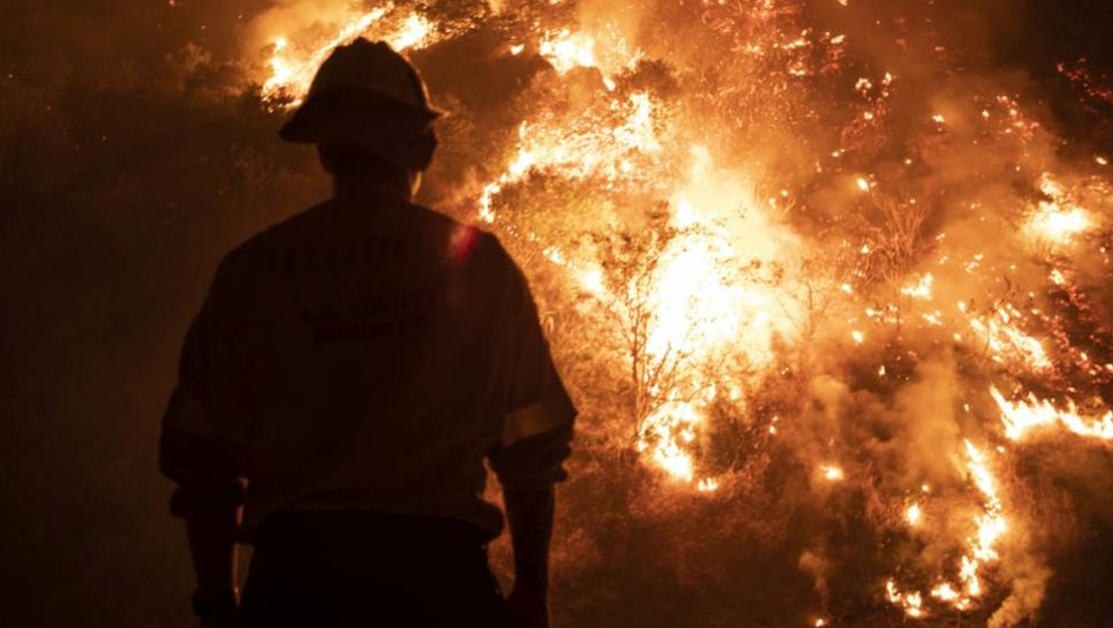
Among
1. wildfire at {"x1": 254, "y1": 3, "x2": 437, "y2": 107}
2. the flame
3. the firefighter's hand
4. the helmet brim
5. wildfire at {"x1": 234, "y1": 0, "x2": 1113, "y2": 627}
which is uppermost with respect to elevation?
wildfire at {"x1": 254, "y1": 3, "x2": 437, "y2": 107}

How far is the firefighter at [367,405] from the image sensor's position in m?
1.82

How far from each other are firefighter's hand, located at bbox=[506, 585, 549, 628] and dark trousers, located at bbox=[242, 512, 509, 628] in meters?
0.25

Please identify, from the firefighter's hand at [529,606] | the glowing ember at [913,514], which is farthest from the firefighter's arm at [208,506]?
the glowing ember at [913,514]

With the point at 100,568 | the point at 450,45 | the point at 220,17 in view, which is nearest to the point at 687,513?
the point at 100,568

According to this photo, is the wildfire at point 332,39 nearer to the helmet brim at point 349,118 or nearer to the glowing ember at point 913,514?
the glowing ember at point 913,514

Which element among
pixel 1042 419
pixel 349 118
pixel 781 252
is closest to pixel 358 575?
pixel 349 118

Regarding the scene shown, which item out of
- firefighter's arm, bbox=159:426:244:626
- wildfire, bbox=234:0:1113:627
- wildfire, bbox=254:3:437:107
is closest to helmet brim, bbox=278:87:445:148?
firefighter's arm, bbox=159:426:244:626

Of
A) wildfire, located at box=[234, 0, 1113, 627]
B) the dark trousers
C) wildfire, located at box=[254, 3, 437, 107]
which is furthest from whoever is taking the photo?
wildfire, located at box=[254, 3, 437, 107]

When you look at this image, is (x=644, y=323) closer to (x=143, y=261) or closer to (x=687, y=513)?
(x=687, y=513)

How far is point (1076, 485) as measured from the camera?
8945 mm

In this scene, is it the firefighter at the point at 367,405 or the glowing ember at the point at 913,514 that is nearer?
the firefighter at the point at 367,405

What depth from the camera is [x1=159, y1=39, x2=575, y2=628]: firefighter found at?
5.98 ft

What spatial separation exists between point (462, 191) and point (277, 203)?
2.32m

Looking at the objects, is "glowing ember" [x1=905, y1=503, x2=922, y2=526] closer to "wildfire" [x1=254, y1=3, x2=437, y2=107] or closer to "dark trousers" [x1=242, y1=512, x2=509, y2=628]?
"dark trousers" [x1=242, y1=512, x2=509, y2=628]
